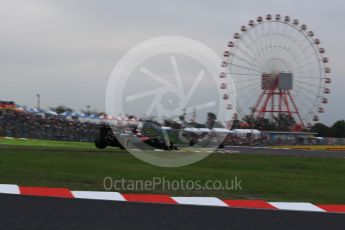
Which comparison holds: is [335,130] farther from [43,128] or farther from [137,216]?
[137,216]

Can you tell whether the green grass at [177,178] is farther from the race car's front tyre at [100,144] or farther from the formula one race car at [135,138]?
the race car's front tyre at [100,144]

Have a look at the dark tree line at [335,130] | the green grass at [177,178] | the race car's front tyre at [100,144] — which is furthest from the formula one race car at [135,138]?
the dark tree line at [335,130]

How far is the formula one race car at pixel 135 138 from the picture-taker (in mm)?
22797

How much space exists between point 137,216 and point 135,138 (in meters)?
16.3

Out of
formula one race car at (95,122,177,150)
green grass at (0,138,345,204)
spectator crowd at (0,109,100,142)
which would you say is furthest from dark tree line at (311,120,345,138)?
green grass at (0,138,345,204)

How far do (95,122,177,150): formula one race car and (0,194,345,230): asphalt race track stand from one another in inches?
609

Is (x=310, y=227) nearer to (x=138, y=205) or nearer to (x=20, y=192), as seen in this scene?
(x=138, y=205)

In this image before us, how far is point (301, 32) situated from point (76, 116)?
22.0 meters

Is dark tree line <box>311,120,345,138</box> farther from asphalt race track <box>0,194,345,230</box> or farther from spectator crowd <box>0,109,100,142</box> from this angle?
asphalt race track <box>0,194,345,230</box>

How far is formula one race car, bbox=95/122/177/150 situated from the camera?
74.8ft

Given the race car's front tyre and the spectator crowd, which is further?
the spectator crowd

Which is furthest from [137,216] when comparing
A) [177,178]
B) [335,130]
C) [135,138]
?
[335,130]

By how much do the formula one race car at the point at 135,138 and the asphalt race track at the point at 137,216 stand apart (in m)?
15.5

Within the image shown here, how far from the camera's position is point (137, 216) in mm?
6277
